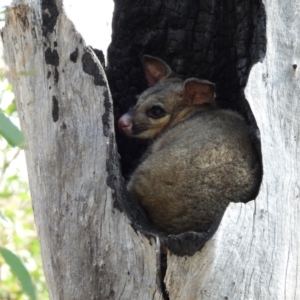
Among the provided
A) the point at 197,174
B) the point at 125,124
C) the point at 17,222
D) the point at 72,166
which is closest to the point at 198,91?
the point at 125,124

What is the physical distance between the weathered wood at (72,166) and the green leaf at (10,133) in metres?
1.54

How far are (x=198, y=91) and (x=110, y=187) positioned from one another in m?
1.55

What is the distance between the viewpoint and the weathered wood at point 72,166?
3439 millimetres

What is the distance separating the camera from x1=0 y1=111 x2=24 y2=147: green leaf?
6.15ft

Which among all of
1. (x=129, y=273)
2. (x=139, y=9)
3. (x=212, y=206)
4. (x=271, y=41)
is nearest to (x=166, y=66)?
(x=139, y=9)

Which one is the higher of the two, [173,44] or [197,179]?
[173,44]

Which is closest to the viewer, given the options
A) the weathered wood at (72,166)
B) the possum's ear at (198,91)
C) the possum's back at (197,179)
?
the weathered wood at (72,166)

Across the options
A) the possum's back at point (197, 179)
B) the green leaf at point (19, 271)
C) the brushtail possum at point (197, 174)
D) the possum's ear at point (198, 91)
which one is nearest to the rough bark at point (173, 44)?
the possum's ear at point (198, 91)

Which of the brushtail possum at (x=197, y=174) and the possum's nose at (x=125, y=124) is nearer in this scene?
the brushtail possum at (x=197, y=174)

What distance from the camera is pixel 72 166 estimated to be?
3605 mm

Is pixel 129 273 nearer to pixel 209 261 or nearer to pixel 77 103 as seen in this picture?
pixel 209 261

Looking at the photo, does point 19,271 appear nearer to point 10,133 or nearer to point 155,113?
point 10,133

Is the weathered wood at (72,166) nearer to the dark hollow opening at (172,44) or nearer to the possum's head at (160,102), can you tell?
the dark hollow opening at (172,44)

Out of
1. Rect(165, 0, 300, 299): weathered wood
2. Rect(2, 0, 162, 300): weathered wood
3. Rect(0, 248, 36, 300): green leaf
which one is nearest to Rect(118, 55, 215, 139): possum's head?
Rect(165, 0, 300, 299): weathered wood
